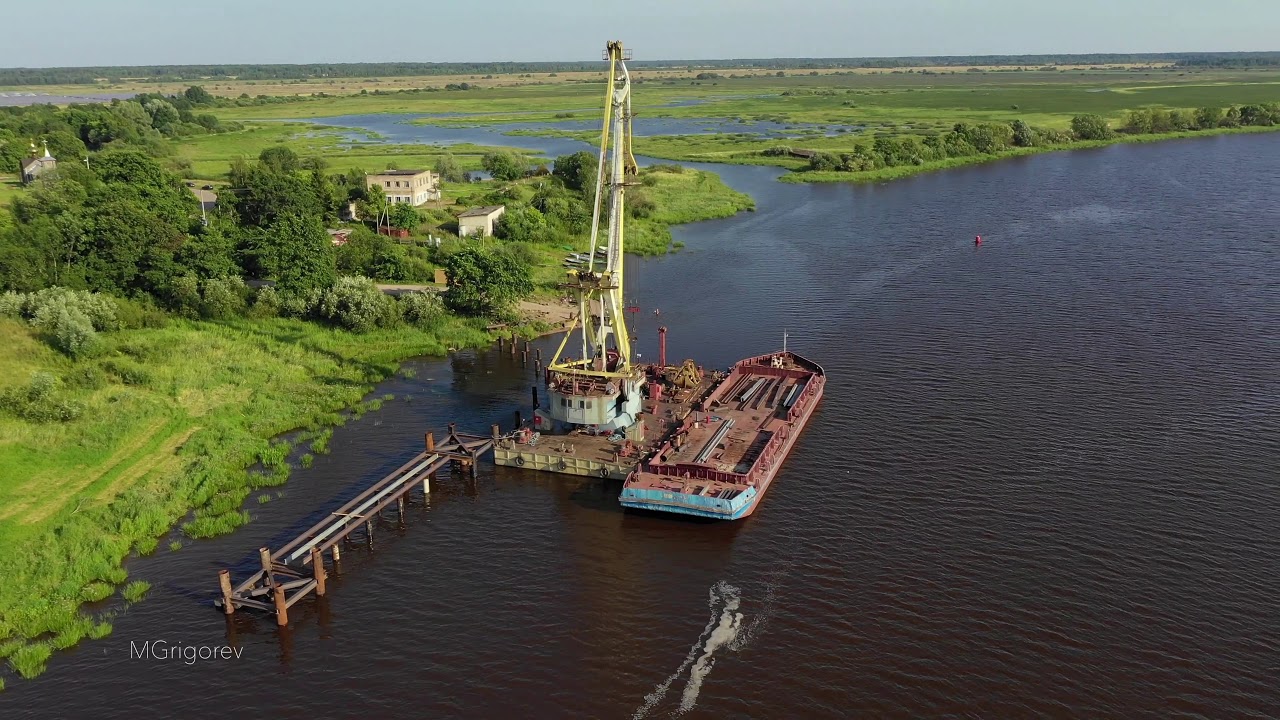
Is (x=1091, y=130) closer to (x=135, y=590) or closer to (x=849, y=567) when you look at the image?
(x=849, y=567)

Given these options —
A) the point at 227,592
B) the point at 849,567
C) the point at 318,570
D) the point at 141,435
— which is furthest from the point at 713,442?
the point at 141,435

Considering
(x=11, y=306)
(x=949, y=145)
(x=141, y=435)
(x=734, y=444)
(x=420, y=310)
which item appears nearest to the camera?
(x=734, y=444)

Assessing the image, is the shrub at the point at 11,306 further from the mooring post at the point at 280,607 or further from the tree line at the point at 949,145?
the tree line at the point at 949,145

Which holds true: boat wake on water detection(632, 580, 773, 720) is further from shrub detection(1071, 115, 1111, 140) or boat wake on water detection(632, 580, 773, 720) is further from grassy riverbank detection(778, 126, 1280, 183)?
shrub detection(1071, 115, 1111, 140)

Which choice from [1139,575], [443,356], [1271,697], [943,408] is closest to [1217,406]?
[943,408]

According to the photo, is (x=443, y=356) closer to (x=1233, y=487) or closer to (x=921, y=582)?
(x=921, y=582)

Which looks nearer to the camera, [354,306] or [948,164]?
[354,306]
